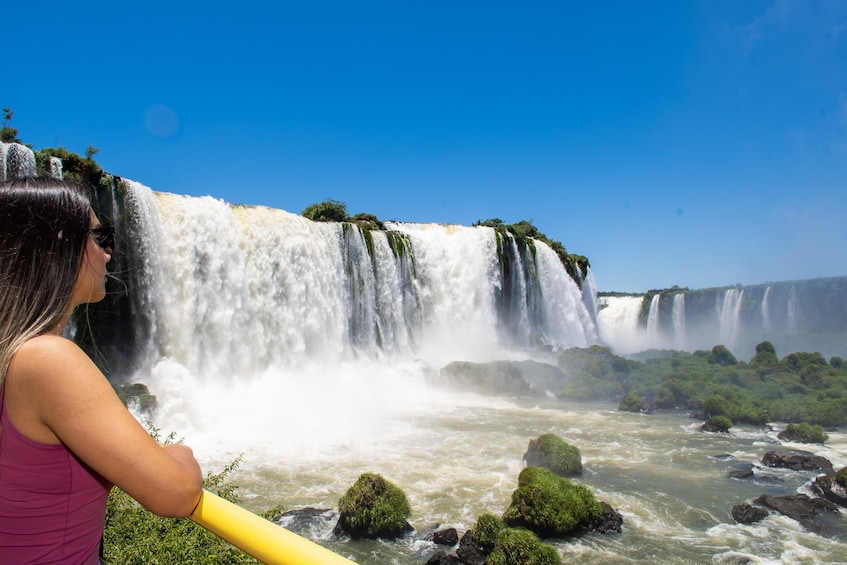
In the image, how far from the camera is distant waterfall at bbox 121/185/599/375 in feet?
60.2

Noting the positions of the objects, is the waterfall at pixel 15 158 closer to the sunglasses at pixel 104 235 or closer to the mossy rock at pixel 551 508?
the mossy rock at pixel 551 508

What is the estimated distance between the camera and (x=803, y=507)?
1011 centimetres

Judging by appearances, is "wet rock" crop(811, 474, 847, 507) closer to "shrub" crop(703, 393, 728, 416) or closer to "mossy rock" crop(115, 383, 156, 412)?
"shrub" crop(703, 393, 728, 416)

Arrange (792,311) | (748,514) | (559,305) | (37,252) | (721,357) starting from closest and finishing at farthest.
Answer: (37,252), (748,514), (721,357), (559,305), (792,311)

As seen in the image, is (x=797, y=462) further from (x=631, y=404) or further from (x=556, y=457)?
(x=631, y=404)

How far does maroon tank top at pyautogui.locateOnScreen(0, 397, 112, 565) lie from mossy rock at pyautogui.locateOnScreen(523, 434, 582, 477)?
11.9 m

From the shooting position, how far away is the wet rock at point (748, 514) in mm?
9742

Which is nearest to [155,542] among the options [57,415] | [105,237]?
[105,237]

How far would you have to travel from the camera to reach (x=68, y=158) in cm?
1612

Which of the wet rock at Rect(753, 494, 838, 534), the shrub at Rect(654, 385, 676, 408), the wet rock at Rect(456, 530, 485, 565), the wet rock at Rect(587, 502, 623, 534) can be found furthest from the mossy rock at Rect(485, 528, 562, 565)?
the shrub at Rect(654, 385, 676, 408)

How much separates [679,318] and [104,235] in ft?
174

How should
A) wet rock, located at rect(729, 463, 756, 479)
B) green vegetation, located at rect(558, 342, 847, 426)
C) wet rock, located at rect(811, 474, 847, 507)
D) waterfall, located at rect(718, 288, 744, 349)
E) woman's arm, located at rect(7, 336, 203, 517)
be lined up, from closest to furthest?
woman's arm, located at rect(7, 336, 203, 517)
wet rock, located at rect(811, 474, 847, 507)
wet rock, located at rect(729, 463, 756, 479)
green vegetation, located at rect(558, 342, 847, 426)
waterfall, located at rect(718, 288, 744, 349)

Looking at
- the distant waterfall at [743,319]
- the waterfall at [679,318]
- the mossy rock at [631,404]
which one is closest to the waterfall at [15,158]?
the mossy rock at [631,404]

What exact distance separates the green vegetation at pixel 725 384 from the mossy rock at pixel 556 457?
374 inches
